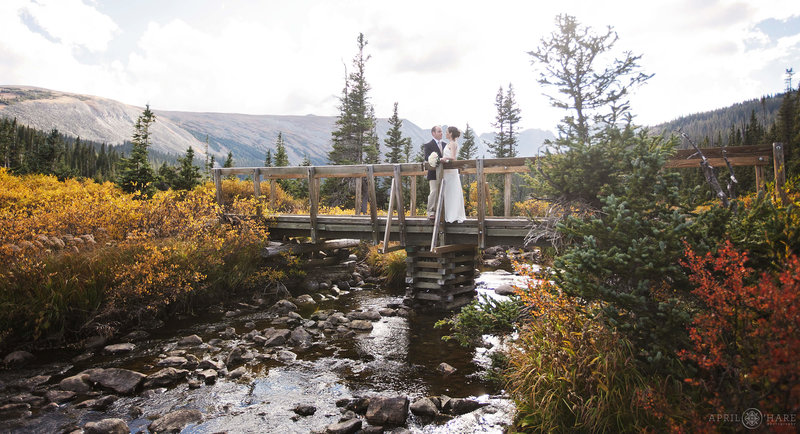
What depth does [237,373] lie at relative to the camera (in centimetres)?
719

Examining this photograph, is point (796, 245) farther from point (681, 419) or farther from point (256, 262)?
point (256, 262)

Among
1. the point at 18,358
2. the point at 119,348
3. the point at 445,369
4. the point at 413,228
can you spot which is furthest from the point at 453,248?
the point at 18,358

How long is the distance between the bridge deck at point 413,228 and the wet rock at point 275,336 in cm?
384

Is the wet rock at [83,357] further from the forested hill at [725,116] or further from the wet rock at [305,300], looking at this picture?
the forested hill at [725,116]

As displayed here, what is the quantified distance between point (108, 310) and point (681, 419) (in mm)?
9956

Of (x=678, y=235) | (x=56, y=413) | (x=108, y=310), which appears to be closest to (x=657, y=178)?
(x=678, y=235)

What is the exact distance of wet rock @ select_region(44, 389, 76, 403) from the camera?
6.09 metres

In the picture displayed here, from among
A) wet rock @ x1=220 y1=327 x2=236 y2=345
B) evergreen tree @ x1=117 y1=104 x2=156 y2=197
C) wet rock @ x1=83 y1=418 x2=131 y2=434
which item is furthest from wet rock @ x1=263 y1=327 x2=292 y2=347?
evergreen tree @ x1=117 y1=104 x2=156 y2=197

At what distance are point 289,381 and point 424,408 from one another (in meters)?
2.49

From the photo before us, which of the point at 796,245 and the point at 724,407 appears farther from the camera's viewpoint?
the point at 796,245

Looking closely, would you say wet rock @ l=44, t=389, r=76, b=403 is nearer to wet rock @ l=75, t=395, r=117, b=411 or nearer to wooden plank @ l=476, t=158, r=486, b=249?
wet rock @ l=75, t=395, r=117, b=411

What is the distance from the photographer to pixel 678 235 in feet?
13.7

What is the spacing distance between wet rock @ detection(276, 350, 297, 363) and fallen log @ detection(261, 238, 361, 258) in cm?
568

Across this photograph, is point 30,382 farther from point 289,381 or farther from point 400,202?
point 400,202
